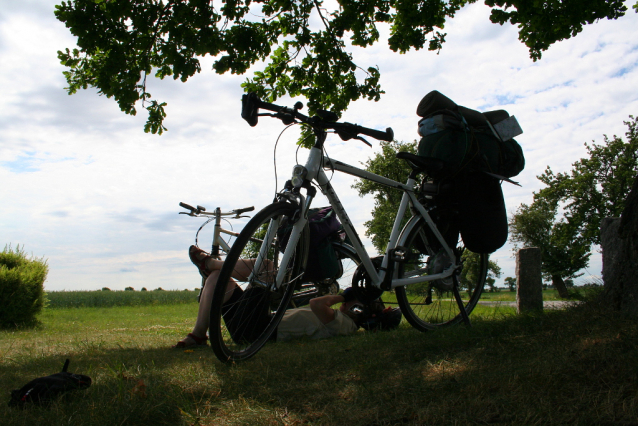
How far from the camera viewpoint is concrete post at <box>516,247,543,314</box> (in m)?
6.67

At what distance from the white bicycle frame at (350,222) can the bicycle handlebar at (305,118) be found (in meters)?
0.21

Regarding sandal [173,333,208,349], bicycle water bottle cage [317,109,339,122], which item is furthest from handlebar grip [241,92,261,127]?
sandal [173,333,208,349]

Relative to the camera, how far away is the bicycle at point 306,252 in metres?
3.04

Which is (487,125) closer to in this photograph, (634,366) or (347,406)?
(634,366)

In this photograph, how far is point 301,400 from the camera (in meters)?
2.33

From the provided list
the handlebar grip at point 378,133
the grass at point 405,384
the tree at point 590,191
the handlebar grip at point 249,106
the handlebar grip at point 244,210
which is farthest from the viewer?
the tree at point 590,191

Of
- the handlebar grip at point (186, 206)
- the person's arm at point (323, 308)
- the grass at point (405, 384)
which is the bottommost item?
the grass at point (405, 384)

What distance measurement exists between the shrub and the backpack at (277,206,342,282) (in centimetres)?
940

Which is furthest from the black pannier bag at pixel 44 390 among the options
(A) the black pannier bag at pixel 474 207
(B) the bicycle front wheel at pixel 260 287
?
(A) the black pannier bag at pixel 474 207

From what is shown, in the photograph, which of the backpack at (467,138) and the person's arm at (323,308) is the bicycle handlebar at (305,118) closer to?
the backpack at (467,138)

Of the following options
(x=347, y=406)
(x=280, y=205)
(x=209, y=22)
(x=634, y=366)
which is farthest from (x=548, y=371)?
(x=209, y=22)

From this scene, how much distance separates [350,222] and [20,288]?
33.0 ft

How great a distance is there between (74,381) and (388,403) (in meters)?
1.67

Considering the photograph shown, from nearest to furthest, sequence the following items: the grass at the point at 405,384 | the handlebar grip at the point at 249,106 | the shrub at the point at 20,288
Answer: the grass at the point at 405,384, the handlebar grip at the point at 249,106, the shrub at the point at 20,288
